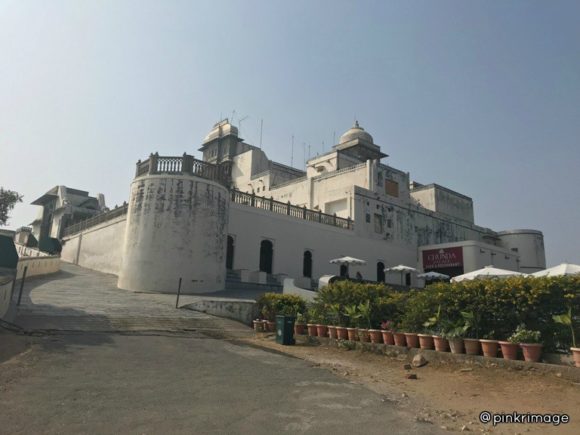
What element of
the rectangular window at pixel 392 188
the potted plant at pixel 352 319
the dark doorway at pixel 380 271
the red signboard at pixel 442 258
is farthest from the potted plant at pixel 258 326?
the red signboard at pixel 442 258

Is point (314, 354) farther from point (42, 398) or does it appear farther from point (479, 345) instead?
point (42, 398)

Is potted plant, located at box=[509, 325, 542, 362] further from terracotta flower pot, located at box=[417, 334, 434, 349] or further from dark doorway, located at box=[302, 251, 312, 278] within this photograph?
dark doorway, located at box=[302, 251, 312, 278]

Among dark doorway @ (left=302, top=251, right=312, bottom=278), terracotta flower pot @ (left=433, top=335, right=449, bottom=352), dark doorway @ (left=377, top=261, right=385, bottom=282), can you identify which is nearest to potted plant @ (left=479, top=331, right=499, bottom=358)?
terracotta flower pot @ (left=433, top=335, right=449, bottom=352)

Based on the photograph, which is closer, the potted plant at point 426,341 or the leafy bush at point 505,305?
the leafy bush at point 505,305

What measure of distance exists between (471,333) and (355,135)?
38951mm

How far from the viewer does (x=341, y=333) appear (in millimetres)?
11430

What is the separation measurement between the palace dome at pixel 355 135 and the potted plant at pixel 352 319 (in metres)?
35.5

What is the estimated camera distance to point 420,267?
38.2m

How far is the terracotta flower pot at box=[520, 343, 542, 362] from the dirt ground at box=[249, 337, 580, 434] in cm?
30

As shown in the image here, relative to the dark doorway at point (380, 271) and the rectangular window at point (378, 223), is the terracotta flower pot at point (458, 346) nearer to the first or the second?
the dark doorway at point (380, 271)

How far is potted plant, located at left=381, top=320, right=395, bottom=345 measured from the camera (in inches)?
395

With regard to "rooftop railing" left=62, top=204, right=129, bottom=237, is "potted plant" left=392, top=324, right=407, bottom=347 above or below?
below

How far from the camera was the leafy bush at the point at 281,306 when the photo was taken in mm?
14188

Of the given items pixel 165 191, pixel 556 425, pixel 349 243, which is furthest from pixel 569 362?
pixel 349 243
